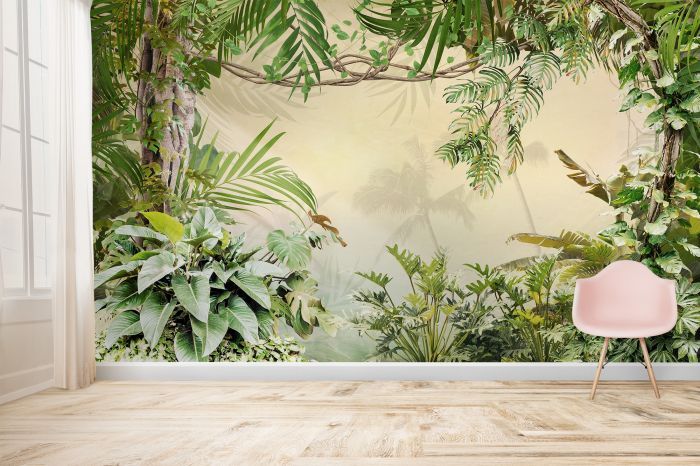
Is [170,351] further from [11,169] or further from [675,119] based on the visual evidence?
[675,119]

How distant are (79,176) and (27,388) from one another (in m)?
1.19

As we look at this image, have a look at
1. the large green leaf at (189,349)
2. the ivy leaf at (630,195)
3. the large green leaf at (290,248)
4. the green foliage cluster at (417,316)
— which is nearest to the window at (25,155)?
the large green leaf at (189,349)

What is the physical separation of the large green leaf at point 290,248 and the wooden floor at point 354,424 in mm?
920

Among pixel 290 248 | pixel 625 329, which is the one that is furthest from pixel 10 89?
pixel 625 329

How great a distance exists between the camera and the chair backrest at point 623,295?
353 centimetres

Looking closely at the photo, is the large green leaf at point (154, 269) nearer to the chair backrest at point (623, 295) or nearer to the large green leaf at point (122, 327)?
the large green leaf at point (122, 327)

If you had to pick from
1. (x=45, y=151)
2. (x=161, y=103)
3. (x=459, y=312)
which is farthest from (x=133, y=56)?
(x=459, y=312)

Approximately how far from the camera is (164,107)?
4.51 m

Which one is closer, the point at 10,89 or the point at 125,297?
the point at 10,89

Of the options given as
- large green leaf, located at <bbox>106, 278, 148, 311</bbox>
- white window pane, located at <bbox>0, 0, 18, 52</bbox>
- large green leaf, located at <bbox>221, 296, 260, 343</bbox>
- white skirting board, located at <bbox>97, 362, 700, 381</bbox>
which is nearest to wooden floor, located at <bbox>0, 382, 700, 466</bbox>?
white skirting board, located at <bbox>97, 362, 700, 381</bbox>

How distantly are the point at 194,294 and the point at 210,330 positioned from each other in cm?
25

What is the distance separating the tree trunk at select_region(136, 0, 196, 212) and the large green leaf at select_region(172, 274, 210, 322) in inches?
28.2

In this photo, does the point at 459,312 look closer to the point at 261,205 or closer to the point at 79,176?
the point at 261,205

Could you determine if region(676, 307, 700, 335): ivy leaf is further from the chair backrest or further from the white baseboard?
the white baseboard
